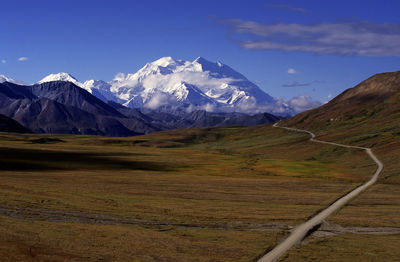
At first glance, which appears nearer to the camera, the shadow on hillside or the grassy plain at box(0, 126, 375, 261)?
the grassy plain at box(0, 126, 375, 261)

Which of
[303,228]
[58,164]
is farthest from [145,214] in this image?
[58,164]

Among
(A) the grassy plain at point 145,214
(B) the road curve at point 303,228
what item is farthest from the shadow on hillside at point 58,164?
(B) the road curve at point 303,228

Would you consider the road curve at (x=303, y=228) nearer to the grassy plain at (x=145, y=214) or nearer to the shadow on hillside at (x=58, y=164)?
the grassy plain at (x=145, y=214)

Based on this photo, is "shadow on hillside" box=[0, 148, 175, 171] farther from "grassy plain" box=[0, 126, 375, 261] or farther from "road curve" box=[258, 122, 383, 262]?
"road curve" box=[258, 122, 383, 262]

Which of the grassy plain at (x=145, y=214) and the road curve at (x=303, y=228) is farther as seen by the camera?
the road curve at (x=303, y=228)

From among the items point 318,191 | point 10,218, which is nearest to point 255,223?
point 10,218

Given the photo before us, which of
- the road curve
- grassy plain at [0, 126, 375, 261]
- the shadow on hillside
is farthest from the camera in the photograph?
the shadow on hillside

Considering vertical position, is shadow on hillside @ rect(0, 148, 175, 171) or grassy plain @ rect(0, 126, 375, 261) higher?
shadow on hillside @ rect(0, 148, 175, 171)

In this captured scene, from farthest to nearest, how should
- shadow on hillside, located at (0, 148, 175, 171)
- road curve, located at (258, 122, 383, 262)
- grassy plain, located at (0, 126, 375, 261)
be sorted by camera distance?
shadow on hillside, located at (0, 148, 175, 171) < road curve, located at (258, 122, 383, 262) < grassy plain, located at (0, 126, 375, 261)

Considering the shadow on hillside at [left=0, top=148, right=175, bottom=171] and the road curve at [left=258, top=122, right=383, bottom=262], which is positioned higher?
the shadow on hillside at [left=0, top=148, right=175, bottom=171]

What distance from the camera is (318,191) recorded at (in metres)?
77.2

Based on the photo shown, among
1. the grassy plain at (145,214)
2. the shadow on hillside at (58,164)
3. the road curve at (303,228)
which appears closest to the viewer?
the grassy plain at (145,214)

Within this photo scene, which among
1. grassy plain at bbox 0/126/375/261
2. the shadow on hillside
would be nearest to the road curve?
grassy plain at bbox 0/126/375/261

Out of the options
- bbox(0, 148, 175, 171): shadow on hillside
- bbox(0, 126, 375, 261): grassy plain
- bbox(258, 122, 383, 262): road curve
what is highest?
bbox(0, 148, 175, 171): shadow on hillside
